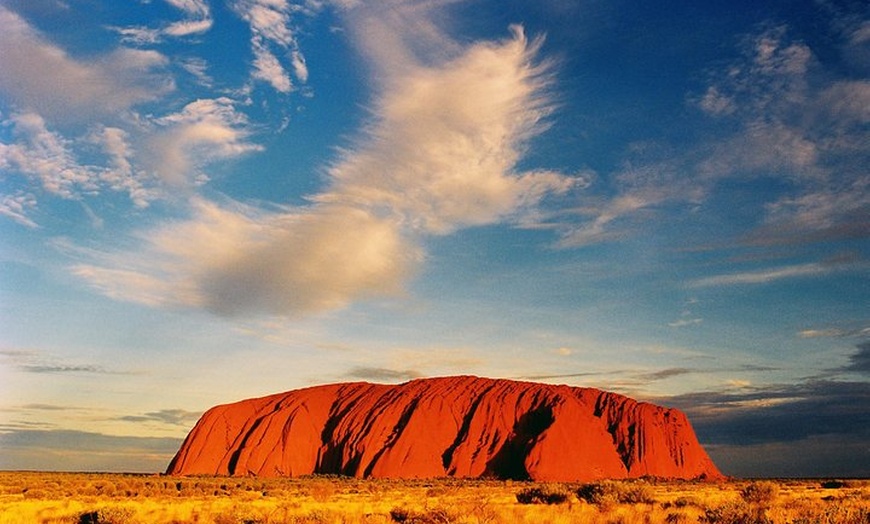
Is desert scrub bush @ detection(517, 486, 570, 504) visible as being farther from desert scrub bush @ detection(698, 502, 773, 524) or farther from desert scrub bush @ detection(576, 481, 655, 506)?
desert scrub bush @ detection(698, 502, 773, 524)

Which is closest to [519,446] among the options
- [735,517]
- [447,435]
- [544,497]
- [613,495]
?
[447,435]

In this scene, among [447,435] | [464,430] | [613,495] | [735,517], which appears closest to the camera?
[735,517]

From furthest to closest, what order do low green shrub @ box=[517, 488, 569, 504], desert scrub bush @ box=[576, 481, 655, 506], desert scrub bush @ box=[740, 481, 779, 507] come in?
low green shrub @ box=[517, 488, 569, 504], desert scrub bush @ box=[740, 481, 779, 507], desert scrub bush @ box=[576, 481, 655, 506]

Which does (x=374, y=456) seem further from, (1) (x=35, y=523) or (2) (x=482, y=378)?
(1) (x=35, y=523)

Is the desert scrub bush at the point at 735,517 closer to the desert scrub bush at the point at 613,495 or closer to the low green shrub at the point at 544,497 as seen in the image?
the desert scrub bush at the point at 613,495

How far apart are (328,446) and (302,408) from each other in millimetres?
6550

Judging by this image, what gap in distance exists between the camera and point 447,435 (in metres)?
76.8

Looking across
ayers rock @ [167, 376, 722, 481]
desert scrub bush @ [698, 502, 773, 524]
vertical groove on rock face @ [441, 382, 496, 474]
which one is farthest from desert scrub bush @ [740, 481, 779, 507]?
vertical groove on rock face @ [441, 382, 496, 474]

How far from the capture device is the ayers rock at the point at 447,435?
7219 cm

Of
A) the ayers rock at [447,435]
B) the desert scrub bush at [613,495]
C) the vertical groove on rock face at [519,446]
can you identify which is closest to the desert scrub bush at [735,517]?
the desert scrub bush at [613,495]

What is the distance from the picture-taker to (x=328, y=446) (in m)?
78.4

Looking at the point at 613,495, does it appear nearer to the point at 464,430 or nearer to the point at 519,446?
the point at 519,446

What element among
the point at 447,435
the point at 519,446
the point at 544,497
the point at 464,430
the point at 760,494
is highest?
the point at 464,430

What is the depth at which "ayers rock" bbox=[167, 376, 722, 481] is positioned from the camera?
72188mm
